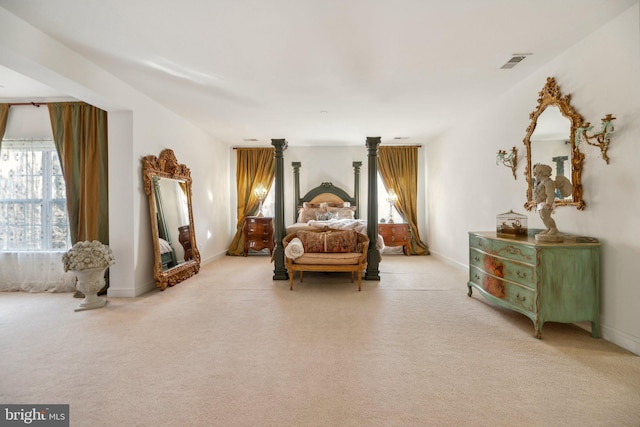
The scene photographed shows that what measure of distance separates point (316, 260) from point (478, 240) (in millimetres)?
2092

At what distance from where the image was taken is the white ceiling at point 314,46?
7.36ft

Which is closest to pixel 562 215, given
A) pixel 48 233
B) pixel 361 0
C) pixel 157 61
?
pixel 361 0

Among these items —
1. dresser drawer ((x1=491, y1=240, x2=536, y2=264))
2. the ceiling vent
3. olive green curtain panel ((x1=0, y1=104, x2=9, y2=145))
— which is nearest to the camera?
dresser drawer ((x1=491, y1=240, x2=536, y2=264))

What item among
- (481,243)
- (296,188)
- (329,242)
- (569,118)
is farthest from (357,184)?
(569,118)

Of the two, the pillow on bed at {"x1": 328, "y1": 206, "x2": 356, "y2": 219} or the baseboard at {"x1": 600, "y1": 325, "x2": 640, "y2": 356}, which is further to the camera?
the pillow on bed at {"x1": 328, "y1": 206, "x2": 356, "y2": 219}

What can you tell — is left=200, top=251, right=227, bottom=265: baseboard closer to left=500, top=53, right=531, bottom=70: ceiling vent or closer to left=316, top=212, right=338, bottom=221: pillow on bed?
left=316, top=212, right=338, bottom=221: pillow on bed

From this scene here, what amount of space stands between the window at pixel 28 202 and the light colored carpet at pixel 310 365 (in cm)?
98

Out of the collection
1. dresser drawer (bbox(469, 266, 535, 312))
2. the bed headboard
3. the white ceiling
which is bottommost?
dresser drawer (bbox(469, 266, 535, 312))

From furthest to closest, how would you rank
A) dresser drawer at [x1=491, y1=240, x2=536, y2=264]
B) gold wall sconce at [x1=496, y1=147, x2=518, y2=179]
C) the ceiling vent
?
gold wall sconce at [x1=496, y1=147, x2=518, y2=179] → the ceiling vent → dresser drawer at [x1=491, y1=240, x2=536, y2=264]

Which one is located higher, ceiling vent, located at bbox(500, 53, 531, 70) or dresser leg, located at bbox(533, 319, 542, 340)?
ceiling vent, located at bbox(500, 53, 531, 70)

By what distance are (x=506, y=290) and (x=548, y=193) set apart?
1.02 meters

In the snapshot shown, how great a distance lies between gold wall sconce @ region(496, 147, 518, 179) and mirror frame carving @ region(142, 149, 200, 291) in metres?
4.71

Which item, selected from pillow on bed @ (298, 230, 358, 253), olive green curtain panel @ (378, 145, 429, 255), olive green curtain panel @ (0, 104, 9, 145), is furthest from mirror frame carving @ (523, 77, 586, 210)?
olive green curtain panel @ (0, 104, 9, 145)

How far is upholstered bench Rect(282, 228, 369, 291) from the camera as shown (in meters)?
4.21
